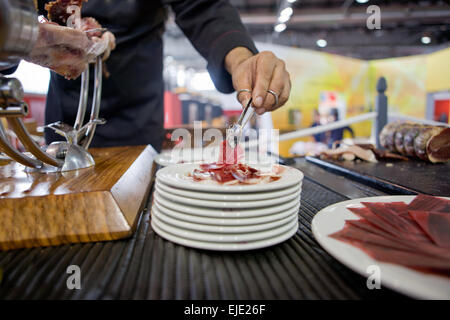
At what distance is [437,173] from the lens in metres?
1.35

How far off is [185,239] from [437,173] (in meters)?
1.26

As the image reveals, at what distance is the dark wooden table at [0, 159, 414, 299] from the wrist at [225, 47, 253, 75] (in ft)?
2.47

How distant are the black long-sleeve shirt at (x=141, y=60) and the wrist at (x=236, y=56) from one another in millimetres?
21

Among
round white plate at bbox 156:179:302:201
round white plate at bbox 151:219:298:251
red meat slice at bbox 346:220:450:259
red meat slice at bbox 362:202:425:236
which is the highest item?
round white plate at bbox 156:179:302:201

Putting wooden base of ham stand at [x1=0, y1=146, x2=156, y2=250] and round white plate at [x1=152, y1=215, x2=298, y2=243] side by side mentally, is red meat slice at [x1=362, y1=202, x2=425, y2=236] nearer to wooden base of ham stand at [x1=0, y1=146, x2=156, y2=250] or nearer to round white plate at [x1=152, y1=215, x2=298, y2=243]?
round white plate at [x1=152, y1=215, x2=298, y2=243]

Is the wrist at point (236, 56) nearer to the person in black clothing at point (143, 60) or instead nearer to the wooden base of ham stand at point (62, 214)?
the person in black clothing at point (143, 60)

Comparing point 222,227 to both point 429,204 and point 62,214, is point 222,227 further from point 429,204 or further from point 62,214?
point 429,204

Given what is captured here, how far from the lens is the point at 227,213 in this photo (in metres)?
0.54

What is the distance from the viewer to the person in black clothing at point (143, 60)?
1299 mm

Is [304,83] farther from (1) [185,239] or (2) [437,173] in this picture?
(1) [185,239]

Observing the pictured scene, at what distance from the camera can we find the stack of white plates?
0.54m

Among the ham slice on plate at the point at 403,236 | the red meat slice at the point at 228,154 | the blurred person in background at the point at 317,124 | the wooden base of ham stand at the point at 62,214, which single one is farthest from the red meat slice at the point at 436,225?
the blurred person in background at the point at 317,124

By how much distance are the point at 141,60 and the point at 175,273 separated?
54.2 inches

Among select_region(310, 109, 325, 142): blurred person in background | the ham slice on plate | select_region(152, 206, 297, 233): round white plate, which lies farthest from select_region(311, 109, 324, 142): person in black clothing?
select_region(152, 206, 297, 233): round white plate
